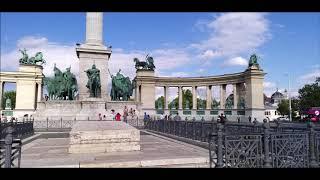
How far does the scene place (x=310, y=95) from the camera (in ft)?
278

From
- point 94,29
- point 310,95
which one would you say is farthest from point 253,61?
point 94,29

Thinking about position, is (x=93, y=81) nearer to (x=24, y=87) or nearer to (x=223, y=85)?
(x=223, y=85)

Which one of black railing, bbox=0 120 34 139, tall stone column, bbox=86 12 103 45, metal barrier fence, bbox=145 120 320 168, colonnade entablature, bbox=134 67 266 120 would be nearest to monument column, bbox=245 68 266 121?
colonnade entablature, bbox=134 67 266 120

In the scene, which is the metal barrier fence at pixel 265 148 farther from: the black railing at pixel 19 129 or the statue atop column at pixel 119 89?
the statue atop column at pixel 119 89

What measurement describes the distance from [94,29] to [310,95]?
6510cm

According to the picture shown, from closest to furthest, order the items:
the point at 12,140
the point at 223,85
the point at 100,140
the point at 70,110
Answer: the point at 12,140, the point at 100,140, the point at 70,110, the point at 223,85

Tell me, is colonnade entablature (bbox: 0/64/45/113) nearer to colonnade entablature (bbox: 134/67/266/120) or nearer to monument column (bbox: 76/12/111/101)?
colonnade entablature (bbox: 134/67/266/120)

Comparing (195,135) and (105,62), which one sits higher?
(105,62)
